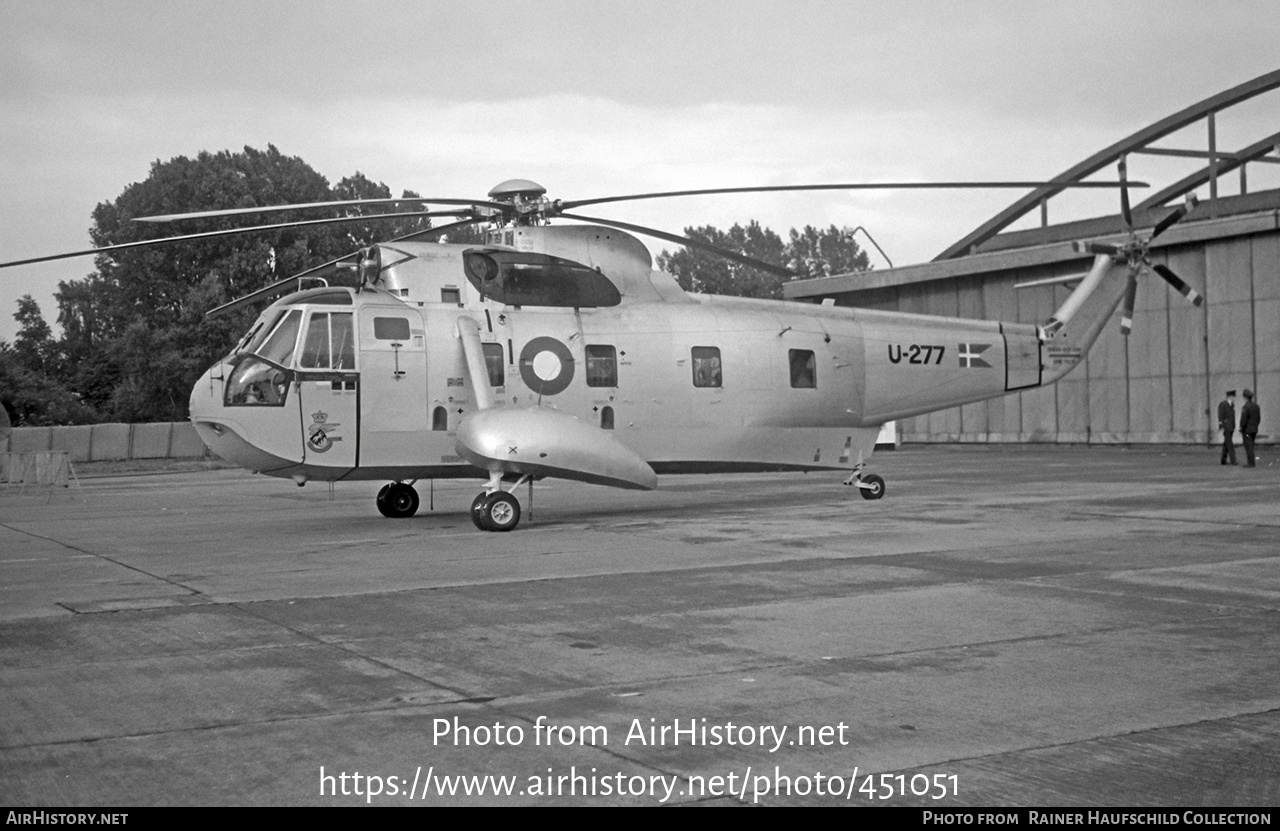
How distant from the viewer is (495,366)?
17.0 m

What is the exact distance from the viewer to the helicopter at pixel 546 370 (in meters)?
16.0

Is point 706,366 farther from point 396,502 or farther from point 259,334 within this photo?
point 259,334

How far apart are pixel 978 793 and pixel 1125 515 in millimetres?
12130

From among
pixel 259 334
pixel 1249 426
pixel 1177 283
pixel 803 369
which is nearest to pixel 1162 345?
pixel 1249 426

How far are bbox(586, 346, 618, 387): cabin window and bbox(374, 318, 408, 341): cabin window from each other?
2.53 metres

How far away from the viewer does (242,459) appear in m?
16.2

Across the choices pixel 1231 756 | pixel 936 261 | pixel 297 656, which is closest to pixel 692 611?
pixel 297 656

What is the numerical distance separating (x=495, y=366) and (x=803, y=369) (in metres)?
4.72

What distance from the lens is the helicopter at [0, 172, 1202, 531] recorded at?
16.0 metres

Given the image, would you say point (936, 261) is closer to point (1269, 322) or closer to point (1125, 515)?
point (1269, 322)

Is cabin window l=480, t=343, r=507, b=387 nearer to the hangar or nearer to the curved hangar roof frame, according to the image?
the hangar

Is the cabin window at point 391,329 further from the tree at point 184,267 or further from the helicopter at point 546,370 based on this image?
the tree at point 184,267

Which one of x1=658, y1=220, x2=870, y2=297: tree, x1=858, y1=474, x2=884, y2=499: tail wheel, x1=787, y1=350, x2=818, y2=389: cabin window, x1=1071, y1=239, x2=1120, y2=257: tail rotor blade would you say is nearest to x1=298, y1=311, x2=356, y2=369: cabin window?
x1=787, y1=350, x2=818, y2=389: cabin window

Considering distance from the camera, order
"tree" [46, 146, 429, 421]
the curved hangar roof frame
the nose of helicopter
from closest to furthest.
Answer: the nose of helicopter, the curved hangar roof frame, "tree" [46, 146, 429, 421]
